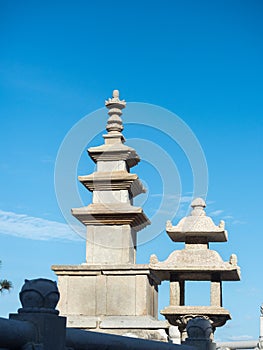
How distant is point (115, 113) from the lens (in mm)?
23219

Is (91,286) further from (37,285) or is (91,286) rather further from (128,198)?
(37,285)

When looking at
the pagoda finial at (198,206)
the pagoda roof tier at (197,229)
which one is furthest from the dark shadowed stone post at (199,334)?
the pagoda finial at (198,206)

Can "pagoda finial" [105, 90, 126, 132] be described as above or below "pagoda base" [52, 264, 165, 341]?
above

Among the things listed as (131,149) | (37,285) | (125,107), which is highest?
(125,107)

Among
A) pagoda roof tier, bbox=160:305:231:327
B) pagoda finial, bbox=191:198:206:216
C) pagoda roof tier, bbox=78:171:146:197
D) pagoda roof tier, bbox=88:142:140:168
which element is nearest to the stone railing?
pagoda roof tier, bbox=160:305:231:327

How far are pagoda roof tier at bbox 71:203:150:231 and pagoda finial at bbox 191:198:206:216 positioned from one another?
179 centimetres

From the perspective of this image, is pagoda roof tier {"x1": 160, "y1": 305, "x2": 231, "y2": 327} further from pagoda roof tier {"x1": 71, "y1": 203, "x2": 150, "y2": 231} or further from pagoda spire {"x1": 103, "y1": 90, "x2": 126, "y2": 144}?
pagoda spire {"x1": 103, "y1": 90, "x2": 126, "y2": 144}

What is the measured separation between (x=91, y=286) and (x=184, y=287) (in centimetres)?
250

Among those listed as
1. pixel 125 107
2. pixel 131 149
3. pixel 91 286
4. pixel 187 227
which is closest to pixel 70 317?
pixel 91 286

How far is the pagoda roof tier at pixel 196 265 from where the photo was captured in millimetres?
19078

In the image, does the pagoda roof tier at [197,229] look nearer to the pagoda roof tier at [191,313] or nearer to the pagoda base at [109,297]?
the pagoda base at [109,297]

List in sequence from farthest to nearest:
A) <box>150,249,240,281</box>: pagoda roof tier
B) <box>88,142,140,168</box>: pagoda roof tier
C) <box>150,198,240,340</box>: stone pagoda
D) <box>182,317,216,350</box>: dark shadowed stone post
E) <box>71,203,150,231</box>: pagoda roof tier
Answer: <box>88,142,140,168</box>: pagoda roof tier < <box>71,203,150,231</box>: pagoda roof tier < <box>150,249,240,281</box>: pagoda roof tier < <box>150,198,240,340</box>: stone pagoda < <box>182,317,216,350</box>: dark shadowed stone post

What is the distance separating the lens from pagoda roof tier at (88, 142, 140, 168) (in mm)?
22481

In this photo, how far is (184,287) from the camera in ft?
64.5
